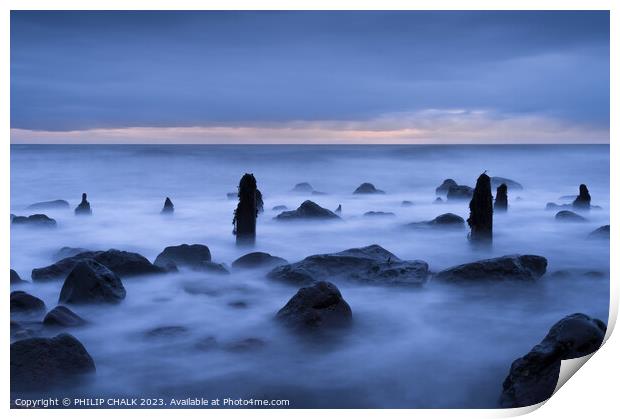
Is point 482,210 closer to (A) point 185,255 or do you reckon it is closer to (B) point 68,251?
(A) point 185,255

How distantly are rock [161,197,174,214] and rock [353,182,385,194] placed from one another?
4.26 m

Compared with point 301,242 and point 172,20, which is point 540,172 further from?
point 172,20

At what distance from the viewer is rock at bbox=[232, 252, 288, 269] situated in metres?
7.88

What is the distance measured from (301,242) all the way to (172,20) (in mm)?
3680

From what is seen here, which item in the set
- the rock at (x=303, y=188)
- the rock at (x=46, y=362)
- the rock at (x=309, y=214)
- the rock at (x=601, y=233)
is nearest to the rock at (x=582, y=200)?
the rock at (x=601, y=233)

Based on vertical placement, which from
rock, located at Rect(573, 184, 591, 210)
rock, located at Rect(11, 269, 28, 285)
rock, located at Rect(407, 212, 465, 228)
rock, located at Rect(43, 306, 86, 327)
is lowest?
rock, located at Rect(43, 306, 86, 327)

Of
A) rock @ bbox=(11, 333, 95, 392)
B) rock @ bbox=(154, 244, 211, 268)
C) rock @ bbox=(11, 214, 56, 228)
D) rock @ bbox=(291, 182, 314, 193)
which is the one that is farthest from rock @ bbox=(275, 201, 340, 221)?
rock @ bbox=(11, 333, 95, 392)

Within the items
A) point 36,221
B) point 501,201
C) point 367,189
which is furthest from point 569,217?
point 36,221

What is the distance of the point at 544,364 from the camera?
5469 mm

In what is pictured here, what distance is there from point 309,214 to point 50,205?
4.37 meters

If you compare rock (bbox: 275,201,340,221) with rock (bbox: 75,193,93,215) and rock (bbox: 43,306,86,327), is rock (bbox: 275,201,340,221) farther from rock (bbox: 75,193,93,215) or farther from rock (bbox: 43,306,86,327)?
rock (bbox: 43,306,86,327)

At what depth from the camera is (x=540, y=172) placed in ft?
40.8

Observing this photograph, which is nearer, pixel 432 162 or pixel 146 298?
pixel 146 298
